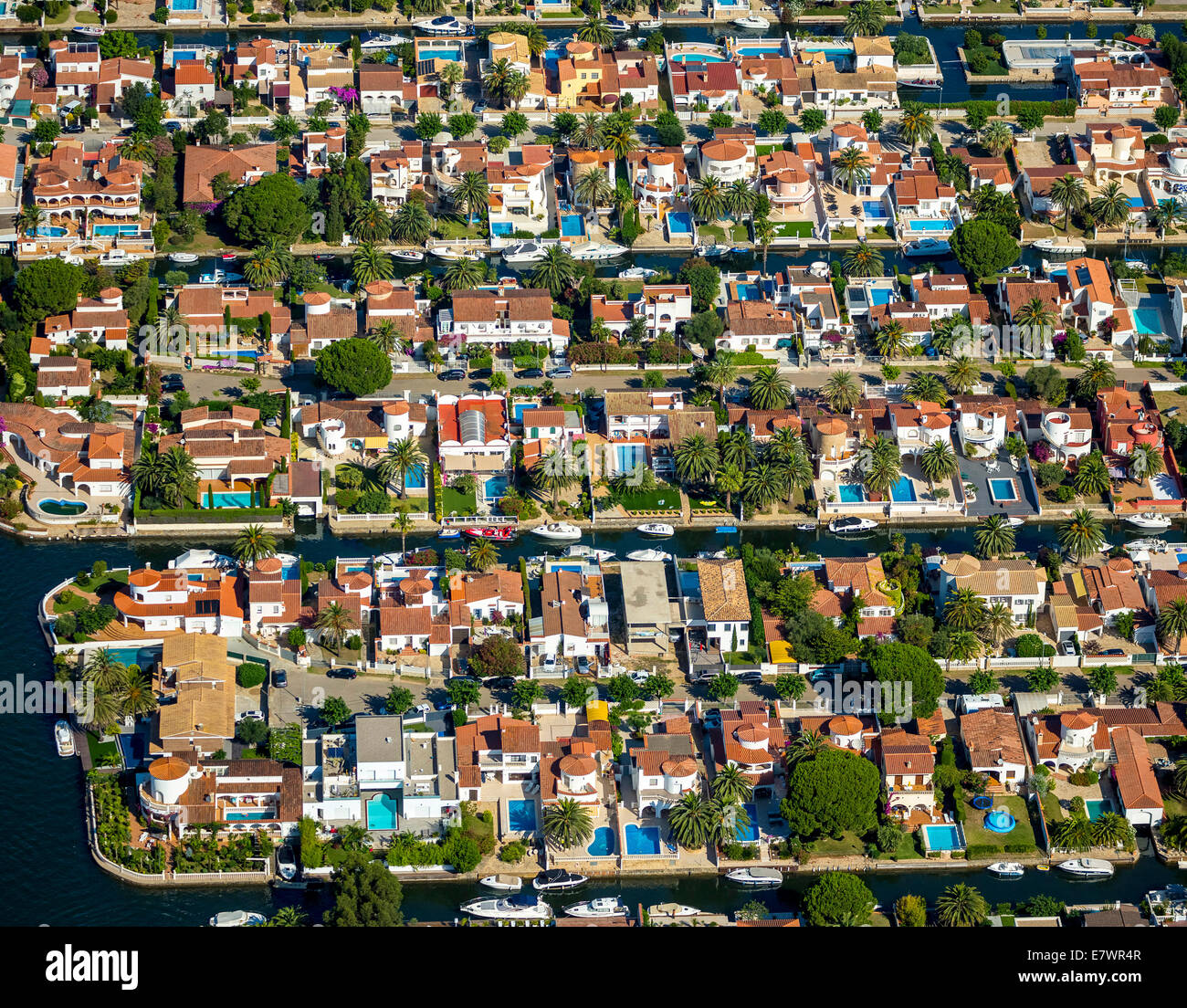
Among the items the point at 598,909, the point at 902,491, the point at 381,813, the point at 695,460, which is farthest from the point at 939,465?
the point at 381,813

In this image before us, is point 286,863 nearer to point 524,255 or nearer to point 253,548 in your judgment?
point 253,548

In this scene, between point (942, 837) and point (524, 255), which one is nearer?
point (942, 837)

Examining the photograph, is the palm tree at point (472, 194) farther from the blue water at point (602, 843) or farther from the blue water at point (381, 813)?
the blue water at point (602, 843)

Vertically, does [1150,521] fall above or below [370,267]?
below

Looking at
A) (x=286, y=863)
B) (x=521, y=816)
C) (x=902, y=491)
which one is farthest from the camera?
(x=902, y=491)

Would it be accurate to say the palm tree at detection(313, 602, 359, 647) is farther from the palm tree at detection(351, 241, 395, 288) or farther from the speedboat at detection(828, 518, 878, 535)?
the palm tree at detection(351, 241, 395, 288)

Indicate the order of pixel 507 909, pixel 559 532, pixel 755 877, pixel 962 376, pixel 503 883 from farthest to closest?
1. pixel 962 376
2. pixel 559 532
3. pixel 755 877
4. pixel 503 883
5. pixel 507 909
